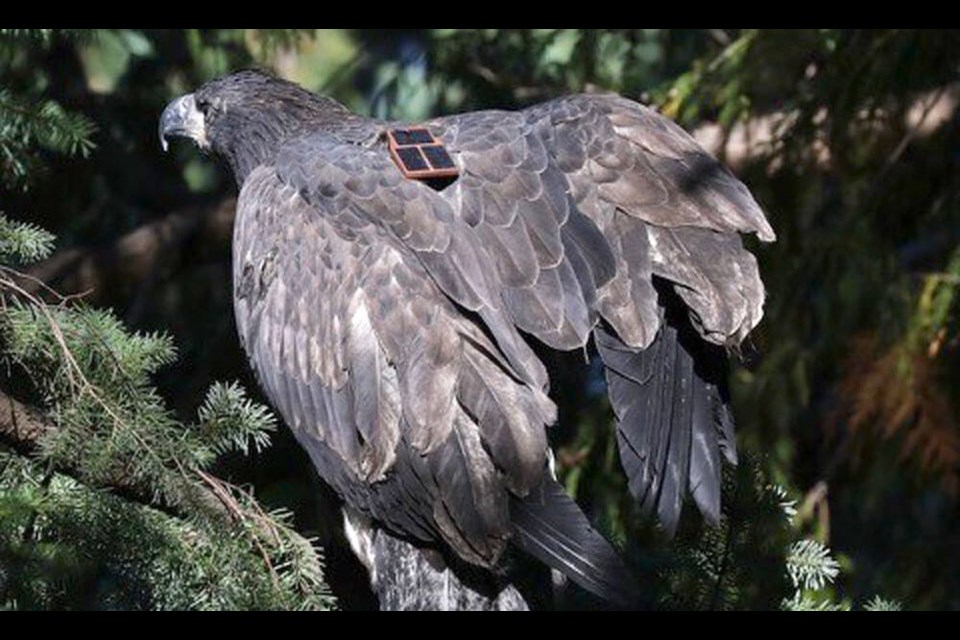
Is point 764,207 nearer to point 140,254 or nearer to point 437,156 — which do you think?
point 437,156

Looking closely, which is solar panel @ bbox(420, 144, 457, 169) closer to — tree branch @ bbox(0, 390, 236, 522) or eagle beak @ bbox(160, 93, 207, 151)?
tree branch @ bbox(0, 390, 236, 522)

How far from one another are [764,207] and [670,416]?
2.18 meters

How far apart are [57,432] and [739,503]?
1.76 m

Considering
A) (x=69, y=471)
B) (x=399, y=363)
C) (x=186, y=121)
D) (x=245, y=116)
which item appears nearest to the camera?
(x=69, y=471)

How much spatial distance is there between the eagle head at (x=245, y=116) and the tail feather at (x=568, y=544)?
5.50ft

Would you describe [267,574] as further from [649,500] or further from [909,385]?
[909,385]

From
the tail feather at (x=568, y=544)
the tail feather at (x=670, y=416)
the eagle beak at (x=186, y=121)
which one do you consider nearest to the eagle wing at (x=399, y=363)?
the tail feather at (x=568, y=544)

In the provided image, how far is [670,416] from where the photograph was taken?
4.83 metres

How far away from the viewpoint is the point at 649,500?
474 centimetres

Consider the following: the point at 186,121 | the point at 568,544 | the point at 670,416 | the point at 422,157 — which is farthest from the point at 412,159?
the point at 186,121

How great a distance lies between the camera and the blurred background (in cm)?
655

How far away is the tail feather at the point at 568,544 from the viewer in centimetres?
434

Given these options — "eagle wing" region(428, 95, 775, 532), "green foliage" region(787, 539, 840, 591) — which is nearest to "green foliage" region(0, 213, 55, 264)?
"eagle wing" region(428, 95, 775, 532)
